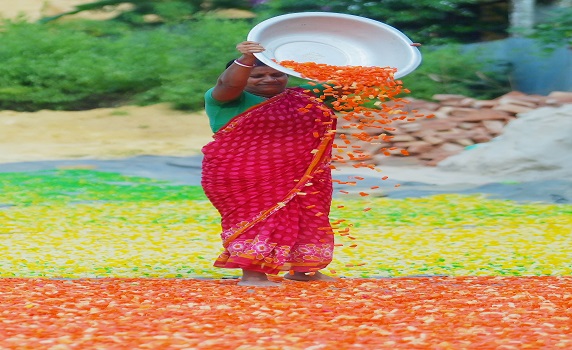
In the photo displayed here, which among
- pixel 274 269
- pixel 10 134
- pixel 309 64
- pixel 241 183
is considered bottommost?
pixel 10 134

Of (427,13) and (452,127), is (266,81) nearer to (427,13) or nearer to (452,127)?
(452,127)

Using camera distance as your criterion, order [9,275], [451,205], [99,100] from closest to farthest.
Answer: [9,275] < [451,205] < [99,100]

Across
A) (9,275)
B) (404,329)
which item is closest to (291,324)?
(404,329)

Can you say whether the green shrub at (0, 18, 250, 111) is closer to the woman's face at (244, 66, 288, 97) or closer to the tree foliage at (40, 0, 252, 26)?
the tree foliage at (40, 0, 252, 26)

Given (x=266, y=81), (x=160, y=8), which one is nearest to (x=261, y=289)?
(x=266, y=81)

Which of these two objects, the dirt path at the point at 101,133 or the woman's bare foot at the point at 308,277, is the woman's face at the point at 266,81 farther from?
the dirt path at the point at 101,133

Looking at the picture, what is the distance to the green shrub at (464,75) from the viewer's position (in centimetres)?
1505

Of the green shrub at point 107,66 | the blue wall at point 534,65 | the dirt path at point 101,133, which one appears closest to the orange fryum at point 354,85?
the dirt path at point 101,133

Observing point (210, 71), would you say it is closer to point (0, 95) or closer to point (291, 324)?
point (0, 95)

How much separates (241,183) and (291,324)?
1439 mm

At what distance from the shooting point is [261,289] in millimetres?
5586

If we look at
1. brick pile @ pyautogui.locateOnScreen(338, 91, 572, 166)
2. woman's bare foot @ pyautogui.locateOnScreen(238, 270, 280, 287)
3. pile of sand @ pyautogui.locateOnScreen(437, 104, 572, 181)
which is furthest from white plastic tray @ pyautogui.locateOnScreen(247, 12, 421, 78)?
brick pile @ pyautogui.locateOnScreen(338, 91, 572, 166)

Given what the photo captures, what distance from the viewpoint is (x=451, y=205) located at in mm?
10391

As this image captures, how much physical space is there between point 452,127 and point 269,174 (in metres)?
7.75
